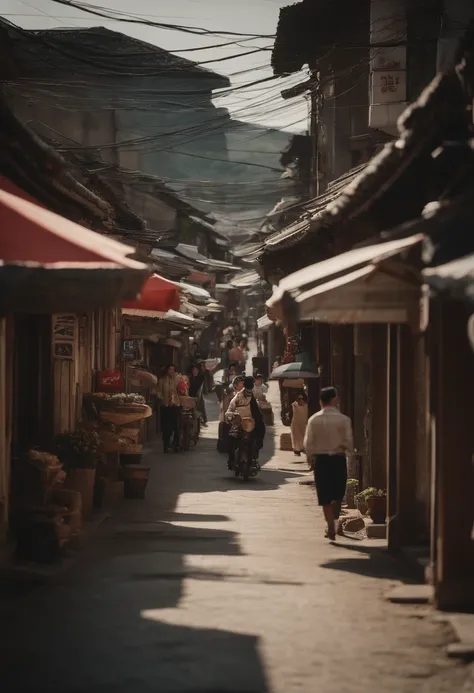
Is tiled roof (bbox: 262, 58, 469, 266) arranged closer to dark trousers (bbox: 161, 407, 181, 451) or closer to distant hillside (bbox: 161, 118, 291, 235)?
dark trousers (bbox: 161, 407, 181, 451)

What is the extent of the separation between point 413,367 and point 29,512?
185 inches

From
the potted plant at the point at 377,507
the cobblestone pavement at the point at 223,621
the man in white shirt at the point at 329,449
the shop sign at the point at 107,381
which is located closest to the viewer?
the cobblestone pavement at the point at 223,621

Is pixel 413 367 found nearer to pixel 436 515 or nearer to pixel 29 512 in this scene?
pixel 436 515

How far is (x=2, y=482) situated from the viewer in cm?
1327

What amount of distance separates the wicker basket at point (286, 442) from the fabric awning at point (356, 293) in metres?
18.7

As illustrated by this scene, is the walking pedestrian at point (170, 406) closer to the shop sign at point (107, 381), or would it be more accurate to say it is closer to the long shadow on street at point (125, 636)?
the shop sign at point (107, 381)

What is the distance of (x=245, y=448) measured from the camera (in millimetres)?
24469

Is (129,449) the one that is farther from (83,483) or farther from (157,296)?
(83,483)

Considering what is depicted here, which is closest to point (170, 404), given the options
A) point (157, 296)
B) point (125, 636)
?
point (157, 296)

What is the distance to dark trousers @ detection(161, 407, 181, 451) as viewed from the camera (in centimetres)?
3003

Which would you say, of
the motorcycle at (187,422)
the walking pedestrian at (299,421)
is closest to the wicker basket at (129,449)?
the walking pedestrian at (299,421)

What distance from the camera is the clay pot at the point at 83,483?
55.3 ft

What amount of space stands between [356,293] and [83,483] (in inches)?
245

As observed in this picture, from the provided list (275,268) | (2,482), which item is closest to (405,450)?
(2,482)
